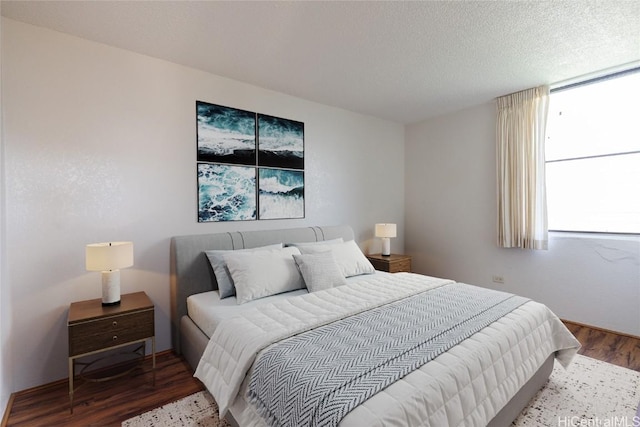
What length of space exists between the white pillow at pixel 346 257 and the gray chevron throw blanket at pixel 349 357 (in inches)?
39.7

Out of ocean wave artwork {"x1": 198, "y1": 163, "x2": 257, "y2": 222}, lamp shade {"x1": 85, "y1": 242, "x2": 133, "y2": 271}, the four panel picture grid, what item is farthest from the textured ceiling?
lamp shade {"x1": 85, "y1": 242, "x2": 133, "y2": 271}

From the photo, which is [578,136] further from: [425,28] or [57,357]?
[57,357]

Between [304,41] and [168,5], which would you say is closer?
[168,5]

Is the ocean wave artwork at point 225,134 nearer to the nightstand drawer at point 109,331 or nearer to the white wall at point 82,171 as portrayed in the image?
the white wall at point 82,171

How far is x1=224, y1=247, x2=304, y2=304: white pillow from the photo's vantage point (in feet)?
7.93

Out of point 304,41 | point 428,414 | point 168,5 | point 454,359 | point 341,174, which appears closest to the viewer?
point 428,414

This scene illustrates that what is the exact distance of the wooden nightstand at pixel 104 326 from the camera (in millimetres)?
1956

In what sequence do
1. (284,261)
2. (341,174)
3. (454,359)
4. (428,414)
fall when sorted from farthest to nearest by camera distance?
(341,174) < (284,261) < (454,359) < (428,414)

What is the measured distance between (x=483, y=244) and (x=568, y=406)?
229cm

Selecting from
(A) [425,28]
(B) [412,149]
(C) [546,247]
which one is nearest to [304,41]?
(A) [425,28]

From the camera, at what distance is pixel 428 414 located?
1.20m

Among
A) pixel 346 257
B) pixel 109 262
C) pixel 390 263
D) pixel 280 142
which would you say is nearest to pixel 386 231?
pixel 390 263

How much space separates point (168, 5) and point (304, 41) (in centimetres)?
98

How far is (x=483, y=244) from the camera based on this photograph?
13.1 ft
